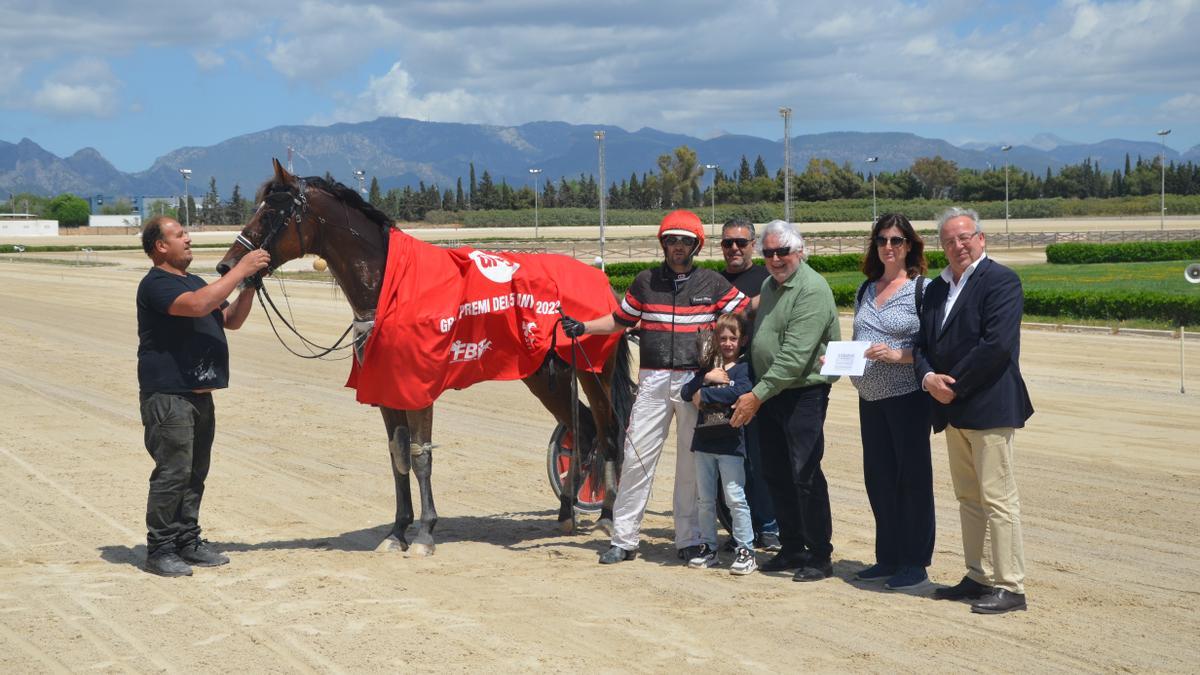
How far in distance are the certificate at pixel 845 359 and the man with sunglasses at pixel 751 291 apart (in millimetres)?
889

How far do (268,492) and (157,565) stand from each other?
7.90 ft

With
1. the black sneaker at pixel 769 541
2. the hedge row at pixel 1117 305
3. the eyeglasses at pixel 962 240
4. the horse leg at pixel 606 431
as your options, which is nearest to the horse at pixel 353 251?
the horse leg at pixel 606 431

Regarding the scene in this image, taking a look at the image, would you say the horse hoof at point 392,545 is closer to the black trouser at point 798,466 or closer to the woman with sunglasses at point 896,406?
the black trouser at point 798,466

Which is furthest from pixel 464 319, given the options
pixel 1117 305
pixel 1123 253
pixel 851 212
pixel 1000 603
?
pixel 851 212

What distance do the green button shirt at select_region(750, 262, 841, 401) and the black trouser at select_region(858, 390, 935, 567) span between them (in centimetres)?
34

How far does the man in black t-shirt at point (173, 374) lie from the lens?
6.18 meters

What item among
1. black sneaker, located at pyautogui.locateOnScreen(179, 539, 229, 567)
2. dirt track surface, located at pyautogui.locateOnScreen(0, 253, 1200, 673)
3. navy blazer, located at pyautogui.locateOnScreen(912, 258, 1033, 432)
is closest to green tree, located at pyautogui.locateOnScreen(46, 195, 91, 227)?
dirt track surface, located at pyautogui.locateOnScreen(0, 253, 1200, 673)

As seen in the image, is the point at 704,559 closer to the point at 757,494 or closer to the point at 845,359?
the point at 757,494

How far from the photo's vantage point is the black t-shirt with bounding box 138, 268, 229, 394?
615cm

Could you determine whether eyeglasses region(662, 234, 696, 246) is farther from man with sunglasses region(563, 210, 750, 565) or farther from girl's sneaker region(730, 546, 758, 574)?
girl's sneaker region(730, 546, 758, 574)

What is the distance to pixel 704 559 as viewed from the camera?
6.43 m

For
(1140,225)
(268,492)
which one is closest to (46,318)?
(268,492)

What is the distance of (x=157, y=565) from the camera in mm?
6281

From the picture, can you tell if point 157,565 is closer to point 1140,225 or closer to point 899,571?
point 899,571
